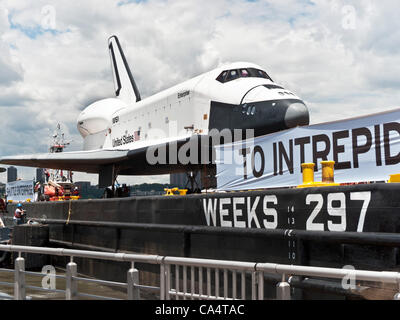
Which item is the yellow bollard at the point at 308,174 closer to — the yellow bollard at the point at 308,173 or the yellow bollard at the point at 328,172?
the yellow bollard at the point at 308,173

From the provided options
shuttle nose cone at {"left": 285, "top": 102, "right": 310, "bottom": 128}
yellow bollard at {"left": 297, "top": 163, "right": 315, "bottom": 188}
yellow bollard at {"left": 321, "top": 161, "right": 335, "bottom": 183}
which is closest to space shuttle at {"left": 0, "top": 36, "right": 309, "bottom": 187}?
shuttle nose cone at {"left": 285, "top": 102, "right": 310, "bottom": 128}

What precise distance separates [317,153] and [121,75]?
79.2ft

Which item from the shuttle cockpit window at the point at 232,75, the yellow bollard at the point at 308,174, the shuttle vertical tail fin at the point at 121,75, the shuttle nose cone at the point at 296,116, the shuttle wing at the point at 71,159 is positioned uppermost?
the shuttle vertical tail fin at the point at 121,75

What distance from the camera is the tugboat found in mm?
24172

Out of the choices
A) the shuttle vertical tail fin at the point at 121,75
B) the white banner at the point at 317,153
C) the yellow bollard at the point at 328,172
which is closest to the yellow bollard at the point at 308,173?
the yellow bollard at the point at 328,172

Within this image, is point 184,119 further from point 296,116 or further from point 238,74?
point 296,116

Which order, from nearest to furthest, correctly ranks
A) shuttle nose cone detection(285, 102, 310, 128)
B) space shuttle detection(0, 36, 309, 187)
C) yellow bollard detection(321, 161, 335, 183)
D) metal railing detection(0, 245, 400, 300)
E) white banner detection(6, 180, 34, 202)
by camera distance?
metal railing detection(0, 245, 400, 300) → yellow bollard detection(321, 161, 335, 183) → shuttle nose cone detection(285, 102, 310, 128) → space shuttle detection(0, 36, 309, 187) → white banner detection(6, 180, 34, 202)

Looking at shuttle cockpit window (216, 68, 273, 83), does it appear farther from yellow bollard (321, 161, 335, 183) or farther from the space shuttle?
yellow bollard (321, 161, 335, 183)

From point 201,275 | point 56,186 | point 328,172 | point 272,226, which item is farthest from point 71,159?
point 201,275

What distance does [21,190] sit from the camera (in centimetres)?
3356

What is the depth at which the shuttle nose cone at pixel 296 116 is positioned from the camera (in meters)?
13.4

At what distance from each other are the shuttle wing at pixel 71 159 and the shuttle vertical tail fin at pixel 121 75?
8.84 m

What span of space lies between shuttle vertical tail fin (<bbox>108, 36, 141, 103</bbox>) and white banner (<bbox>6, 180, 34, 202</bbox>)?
9.60 meters
